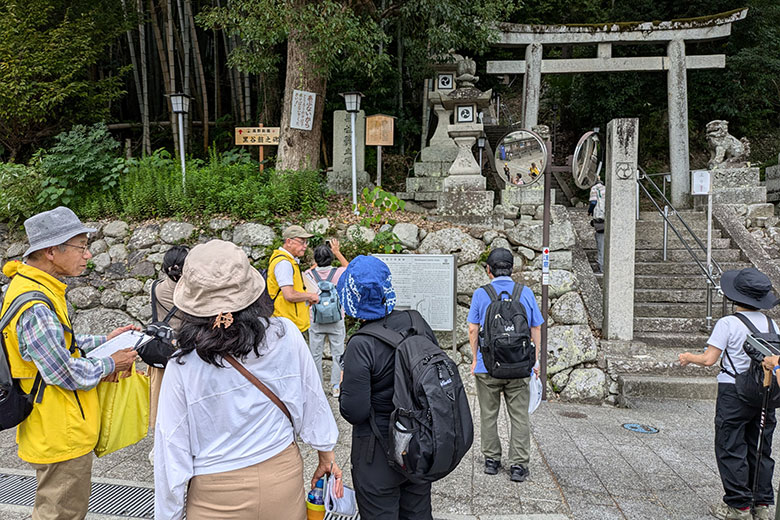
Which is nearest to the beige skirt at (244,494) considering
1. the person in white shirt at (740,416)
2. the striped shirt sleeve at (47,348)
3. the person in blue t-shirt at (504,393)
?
the striped shirt sleeve at (47,348)

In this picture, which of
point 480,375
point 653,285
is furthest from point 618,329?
point 480,375

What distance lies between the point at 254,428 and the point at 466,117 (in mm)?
6540

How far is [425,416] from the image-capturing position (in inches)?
82.6

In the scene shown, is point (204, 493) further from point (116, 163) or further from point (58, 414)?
point (116, 163)

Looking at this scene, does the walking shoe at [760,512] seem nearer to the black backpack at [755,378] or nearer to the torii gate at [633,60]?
the black backpack at [755,378]

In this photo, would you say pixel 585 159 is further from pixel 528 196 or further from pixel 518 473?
pixel 518 473

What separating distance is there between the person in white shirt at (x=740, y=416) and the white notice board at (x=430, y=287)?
3282mm

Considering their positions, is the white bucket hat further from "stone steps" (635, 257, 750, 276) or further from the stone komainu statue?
the stone komainu statue

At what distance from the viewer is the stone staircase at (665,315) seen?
6188 mm

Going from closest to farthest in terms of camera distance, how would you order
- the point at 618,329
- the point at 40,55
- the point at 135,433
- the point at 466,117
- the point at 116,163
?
the point at 135,433 < the point at 618,329 < the point at 466,117 < the point at 116,163 < the point at 40,55

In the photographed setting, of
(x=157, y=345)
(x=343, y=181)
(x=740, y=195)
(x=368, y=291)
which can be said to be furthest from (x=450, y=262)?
(x=740, y=195)

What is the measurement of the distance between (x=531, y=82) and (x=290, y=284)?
8617mm

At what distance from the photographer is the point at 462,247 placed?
6.74m

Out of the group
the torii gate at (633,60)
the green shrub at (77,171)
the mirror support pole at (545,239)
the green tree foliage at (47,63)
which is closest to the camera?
the mirror support pole at (545,239)
